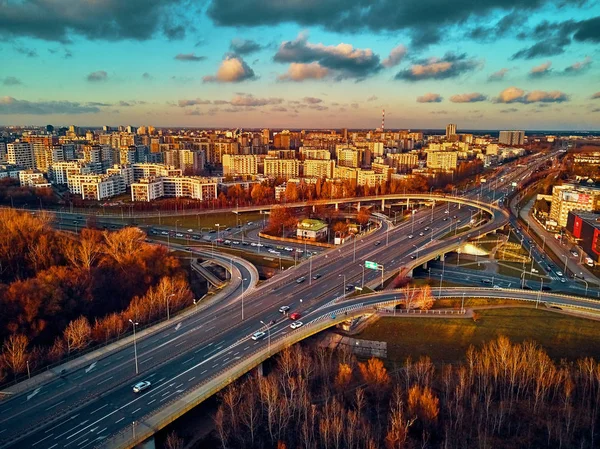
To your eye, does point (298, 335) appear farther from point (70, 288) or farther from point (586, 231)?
point (586, 231)

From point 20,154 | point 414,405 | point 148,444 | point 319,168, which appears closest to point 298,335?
point 414,405

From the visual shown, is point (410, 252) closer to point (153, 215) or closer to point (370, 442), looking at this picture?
point (370, 442)

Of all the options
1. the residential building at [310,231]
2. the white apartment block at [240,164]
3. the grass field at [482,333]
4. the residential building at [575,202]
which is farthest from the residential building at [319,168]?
the grass field at [482,333]

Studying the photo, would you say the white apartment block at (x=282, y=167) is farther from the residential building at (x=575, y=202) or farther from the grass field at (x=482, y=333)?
the grass field at (x=482, y=333)

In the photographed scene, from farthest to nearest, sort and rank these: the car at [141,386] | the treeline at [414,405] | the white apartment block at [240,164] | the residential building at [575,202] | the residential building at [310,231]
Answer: the white apartment block at [240,164] < the residential building at [575,202] < the residential building at [310,231] < the car at [141,386] < the treeline at [414,405]

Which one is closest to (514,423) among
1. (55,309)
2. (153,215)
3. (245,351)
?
(245,351)

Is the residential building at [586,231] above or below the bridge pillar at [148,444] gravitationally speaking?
above

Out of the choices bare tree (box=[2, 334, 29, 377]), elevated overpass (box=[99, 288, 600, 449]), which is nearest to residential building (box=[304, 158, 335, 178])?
elevated overpass (box=[99, 288, 600, 449])
